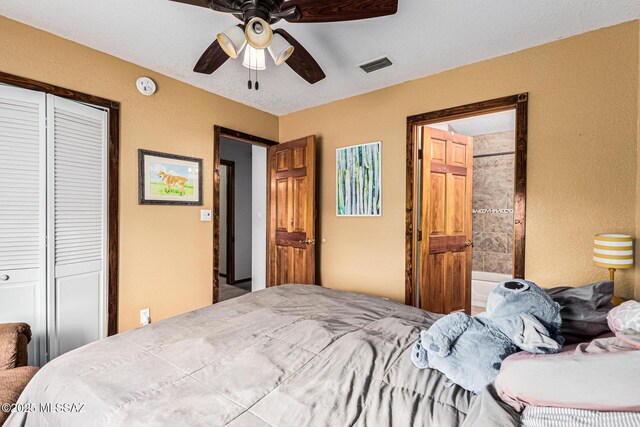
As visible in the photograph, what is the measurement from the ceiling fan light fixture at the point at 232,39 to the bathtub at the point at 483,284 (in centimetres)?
422

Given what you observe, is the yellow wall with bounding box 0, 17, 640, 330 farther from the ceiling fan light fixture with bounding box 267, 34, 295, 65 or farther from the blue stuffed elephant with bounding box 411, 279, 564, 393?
the ceiling fan light fixture with bounding box 267, 34, 295, 65

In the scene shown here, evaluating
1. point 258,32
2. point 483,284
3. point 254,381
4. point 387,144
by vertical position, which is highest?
point 258,32

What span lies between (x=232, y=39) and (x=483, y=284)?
4373 mm

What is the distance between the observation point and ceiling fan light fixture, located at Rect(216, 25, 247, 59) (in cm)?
149

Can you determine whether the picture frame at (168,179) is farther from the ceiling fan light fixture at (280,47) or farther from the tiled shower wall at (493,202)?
the tiled shower wall at (493,202)

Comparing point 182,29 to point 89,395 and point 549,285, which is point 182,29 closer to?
point 89,395

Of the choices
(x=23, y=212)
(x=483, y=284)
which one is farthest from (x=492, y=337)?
(x=483, y=284)

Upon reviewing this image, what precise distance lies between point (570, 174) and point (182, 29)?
2.92m

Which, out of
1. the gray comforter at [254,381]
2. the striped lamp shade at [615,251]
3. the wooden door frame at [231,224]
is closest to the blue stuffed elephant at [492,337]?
the gray comforter at [254,381]

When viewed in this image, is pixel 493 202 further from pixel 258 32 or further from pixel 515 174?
pixel 258 32

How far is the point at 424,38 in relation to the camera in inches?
83.4

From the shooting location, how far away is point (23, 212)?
198 cm

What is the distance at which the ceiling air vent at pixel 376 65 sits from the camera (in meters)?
2.42

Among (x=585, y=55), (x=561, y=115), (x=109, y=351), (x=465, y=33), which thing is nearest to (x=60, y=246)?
(x=109, y=351)
